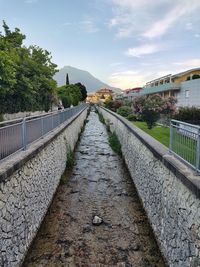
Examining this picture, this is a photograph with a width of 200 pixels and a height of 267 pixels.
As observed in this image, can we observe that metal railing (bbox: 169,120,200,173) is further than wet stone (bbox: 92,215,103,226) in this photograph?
No

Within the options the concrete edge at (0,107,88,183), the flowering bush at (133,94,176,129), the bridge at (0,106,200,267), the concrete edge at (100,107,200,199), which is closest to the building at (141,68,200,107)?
the flowering bush at (133,94,176,129)

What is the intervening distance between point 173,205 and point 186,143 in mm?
1161

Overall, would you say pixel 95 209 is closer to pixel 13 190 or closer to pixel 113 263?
pixel 113 263

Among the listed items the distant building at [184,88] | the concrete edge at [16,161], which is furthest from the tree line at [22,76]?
the distant building at [184,88]

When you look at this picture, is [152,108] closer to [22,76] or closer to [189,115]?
[189,115]

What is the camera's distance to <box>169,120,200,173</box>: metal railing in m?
4.52

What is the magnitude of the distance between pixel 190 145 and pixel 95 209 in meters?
4.63

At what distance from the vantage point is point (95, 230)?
7238 millimetres

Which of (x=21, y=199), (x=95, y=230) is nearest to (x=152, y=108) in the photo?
(x=95, y=230)

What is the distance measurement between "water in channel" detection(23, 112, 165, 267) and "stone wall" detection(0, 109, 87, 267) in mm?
469

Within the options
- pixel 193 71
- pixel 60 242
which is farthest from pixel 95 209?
pixel 193 71

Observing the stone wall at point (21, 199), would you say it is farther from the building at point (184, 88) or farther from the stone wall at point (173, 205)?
the building at point (184, 88)

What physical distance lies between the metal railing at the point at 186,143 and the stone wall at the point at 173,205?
0.16 m

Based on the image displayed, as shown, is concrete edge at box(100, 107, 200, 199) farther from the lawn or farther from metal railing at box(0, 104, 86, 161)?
the lawn
